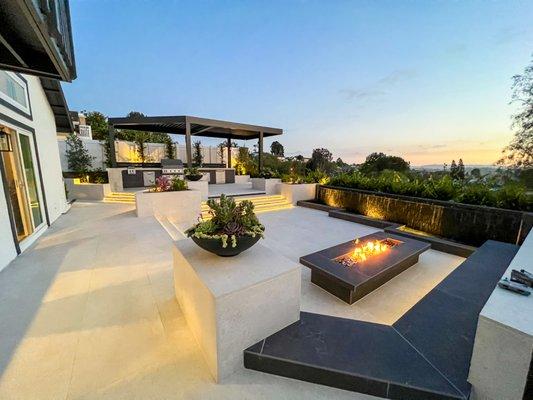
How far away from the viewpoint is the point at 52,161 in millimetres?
6355

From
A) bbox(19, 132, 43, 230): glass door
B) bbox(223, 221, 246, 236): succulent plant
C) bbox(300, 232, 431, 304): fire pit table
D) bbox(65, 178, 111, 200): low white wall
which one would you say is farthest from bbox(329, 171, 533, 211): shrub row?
bbox(65, 178, 111, 200): low white wall

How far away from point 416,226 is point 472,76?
580 centimetres

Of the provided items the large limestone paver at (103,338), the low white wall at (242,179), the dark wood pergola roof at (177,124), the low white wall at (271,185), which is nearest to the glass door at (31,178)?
the large limestone paver at (103,338)

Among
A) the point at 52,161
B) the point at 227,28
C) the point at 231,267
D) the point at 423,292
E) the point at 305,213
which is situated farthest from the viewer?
the point at 227,28

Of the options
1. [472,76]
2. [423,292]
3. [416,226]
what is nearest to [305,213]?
[416,226]

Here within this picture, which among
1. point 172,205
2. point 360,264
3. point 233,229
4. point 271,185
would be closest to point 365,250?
point 360,264

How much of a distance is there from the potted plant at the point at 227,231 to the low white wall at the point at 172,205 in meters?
4.74

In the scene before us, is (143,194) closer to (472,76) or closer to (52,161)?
(52,161)

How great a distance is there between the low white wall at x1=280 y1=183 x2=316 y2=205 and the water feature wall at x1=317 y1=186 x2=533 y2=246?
185cm

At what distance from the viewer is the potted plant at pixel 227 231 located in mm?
1810

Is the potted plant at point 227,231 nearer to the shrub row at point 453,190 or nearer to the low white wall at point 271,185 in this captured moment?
the shrub row at point 453,190

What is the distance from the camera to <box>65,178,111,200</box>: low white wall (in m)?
8.85

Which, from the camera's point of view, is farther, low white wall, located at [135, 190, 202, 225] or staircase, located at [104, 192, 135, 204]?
staircase, located at [104, 192, 135, 204]

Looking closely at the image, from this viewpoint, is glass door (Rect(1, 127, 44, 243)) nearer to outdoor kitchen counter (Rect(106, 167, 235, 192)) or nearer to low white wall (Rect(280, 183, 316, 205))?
outdoor kitchen counter (Rect(106, 167, 235, 192))
